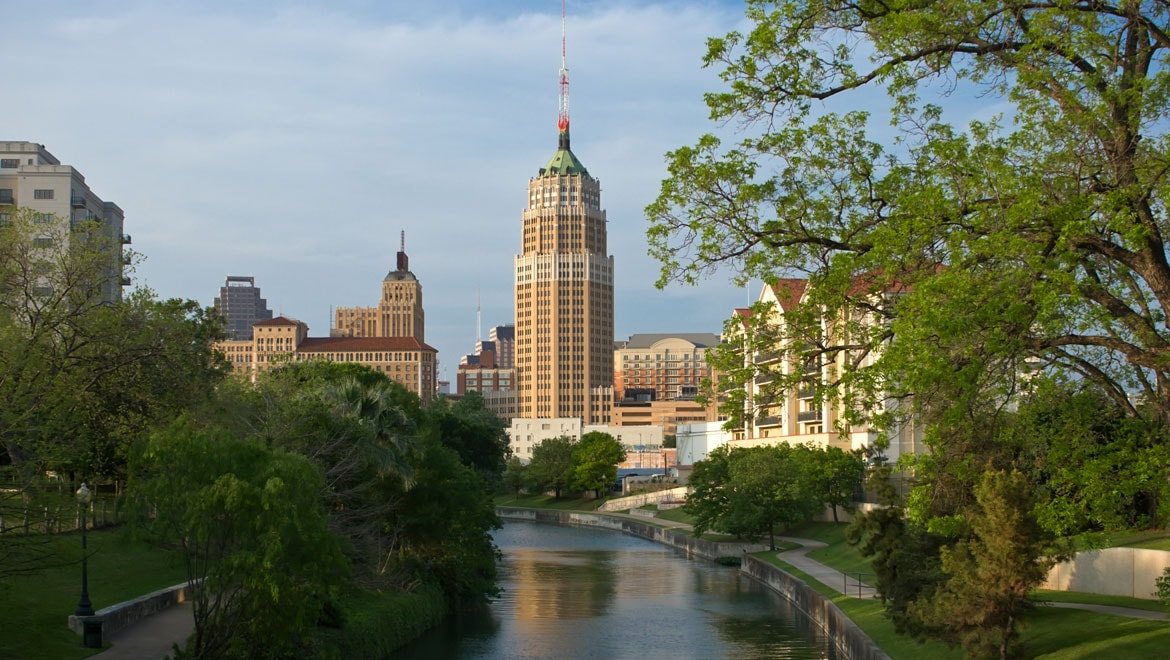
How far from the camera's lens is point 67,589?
108 ft

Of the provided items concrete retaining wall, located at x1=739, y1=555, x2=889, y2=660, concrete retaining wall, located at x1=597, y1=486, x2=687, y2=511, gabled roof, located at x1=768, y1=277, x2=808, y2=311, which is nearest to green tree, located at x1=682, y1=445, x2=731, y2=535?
concrete retaining wall, located at x1=739, y1=555, x2=889, y2=660

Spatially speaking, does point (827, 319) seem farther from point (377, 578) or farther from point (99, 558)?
point (99, 558)

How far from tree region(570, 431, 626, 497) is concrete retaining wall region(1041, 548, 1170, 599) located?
90.2 metres

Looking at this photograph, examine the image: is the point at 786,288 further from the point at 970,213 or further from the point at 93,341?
the point at 93,341

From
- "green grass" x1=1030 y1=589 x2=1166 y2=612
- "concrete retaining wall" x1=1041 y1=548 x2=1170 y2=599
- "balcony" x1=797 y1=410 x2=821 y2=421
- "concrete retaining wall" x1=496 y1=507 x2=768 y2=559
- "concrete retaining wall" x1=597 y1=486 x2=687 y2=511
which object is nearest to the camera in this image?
"green grass" x1=1030 y1=589 x2=1166 y2=612

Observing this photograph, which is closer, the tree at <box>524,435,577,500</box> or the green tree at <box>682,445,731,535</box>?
the green tree at <box>682,445,731,535</box>

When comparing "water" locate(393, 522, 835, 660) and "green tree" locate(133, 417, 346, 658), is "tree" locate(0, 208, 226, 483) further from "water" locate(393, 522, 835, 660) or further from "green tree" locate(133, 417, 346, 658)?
"water" locate(393, 522, 835, 660)

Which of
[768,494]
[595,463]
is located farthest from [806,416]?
[595,463]

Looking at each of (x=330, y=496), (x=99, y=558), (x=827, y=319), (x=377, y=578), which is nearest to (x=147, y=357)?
(x=330, y=496)

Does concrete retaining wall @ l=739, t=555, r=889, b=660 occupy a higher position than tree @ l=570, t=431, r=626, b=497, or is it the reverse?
tree @ l=570, t=431, r=626, b=497

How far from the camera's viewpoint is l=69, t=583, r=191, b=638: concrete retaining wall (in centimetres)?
2816

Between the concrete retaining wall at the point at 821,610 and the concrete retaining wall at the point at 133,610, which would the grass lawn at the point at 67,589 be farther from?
the concrete retaining wall at the point at 821,610

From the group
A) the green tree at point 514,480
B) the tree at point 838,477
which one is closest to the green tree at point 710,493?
the tree at point 838,477

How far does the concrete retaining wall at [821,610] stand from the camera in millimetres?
34000
